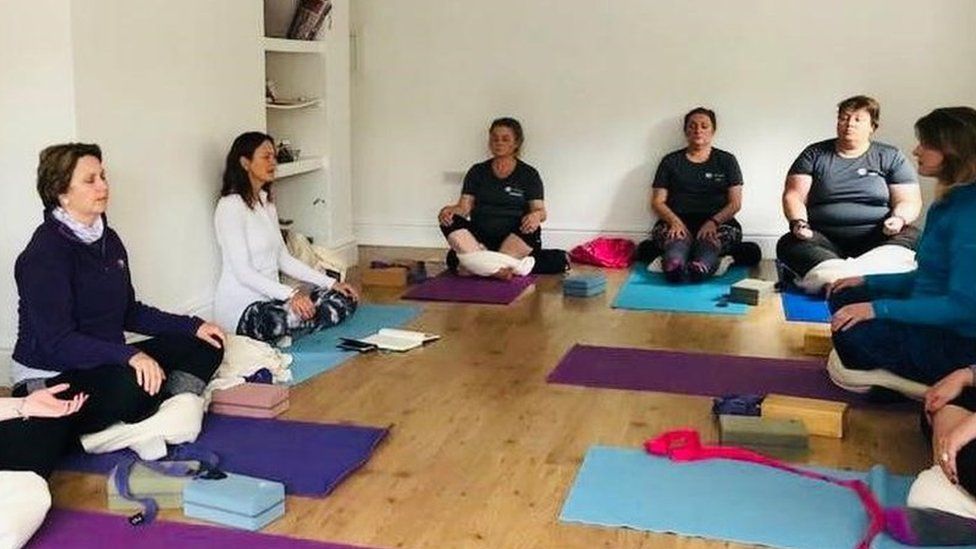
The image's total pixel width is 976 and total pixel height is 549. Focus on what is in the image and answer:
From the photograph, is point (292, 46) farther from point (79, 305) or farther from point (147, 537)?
point (147, 537)

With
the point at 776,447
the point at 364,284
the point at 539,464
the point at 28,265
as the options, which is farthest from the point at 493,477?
the point at 364,284

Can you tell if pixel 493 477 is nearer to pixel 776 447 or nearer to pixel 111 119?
pixel 776 447

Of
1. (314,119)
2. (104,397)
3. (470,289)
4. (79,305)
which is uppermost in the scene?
(314,119)

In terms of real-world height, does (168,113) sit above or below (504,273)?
above

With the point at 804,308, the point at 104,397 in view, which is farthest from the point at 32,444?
the point at 804,308

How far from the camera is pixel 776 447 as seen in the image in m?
3.34

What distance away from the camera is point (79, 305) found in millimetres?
3354

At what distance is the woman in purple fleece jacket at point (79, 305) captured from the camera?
3209 mm

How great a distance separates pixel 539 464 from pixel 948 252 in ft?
4.78

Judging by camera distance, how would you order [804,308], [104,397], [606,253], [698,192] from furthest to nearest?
[606,253] < [698,192] < [804,308] < [104,397]

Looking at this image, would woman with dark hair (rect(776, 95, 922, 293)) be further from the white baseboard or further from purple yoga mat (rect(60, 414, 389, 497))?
purple yoga mat (rect(60, 414, 389, 497))

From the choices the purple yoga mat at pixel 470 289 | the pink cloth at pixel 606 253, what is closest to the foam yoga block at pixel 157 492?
the purple yoga mat at pixel 470 289

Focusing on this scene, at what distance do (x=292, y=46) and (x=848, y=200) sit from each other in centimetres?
308

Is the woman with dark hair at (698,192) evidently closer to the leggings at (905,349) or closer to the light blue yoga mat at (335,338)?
the light blue yoga mat at (335,338)
